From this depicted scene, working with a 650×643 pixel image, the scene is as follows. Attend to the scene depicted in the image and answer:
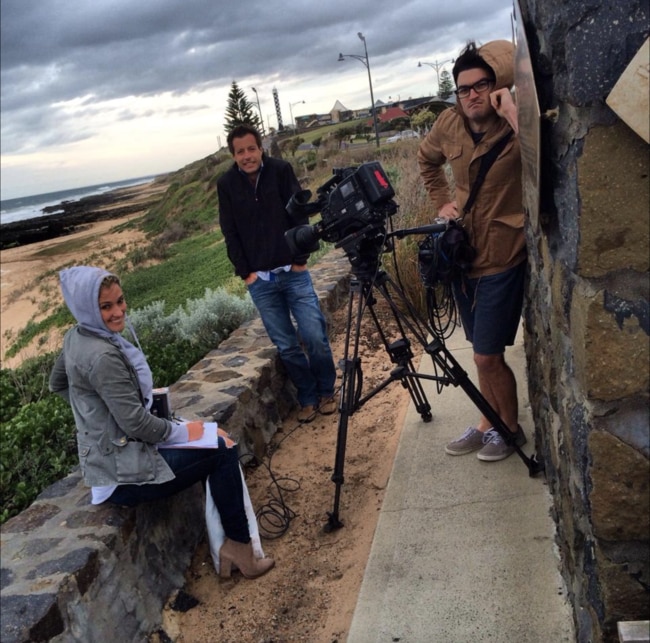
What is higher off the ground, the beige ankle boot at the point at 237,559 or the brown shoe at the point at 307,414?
the brown shoe at the point at 307,414

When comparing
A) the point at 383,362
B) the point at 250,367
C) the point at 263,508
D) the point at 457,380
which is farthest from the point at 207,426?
the point at 383,362

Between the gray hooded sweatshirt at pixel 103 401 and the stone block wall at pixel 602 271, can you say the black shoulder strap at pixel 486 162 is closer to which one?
the stone block wall at pixel 602 271

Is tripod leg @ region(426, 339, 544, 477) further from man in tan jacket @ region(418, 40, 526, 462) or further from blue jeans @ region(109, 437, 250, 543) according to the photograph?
blue jeans @ region(109, 437, 250, 543)

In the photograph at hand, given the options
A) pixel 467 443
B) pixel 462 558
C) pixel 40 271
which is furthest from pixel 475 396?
pixel 40 271

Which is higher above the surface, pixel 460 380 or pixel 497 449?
pixel 460 380

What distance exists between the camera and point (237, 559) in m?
2.86

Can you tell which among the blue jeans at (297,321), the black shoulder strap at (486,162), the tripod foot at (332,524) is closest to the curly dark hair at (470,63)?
the black shoulder strap at (486,162)

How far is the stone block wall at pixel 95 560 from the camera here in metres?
2.08

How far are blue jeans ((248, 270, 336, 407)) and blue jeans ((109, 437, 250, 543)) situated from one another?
1.48 meters

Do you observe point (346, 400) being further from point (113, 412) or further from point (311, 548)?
point (113, 412)

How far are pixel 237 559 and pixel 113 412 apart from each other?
0.93 m

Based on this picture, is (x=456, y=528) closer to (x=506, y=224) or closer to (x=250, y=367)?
(x=506, y=224)

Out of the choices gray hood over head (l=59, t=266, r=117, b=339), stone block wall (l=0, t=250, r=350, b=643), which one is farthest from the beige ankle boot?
gray hood over head (l=59, t=266, r=117, b=339)

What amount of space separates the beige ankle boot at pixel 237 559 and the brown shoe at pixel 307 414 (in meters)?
1.45
